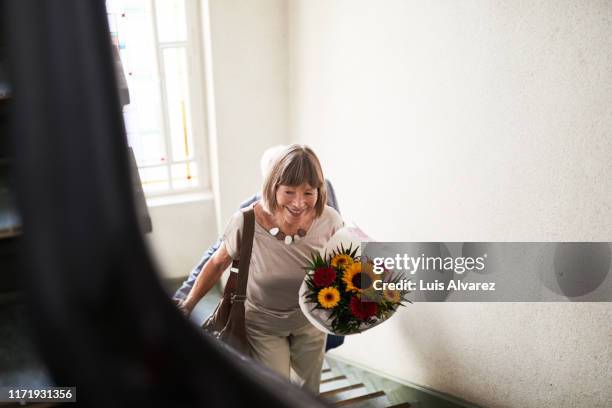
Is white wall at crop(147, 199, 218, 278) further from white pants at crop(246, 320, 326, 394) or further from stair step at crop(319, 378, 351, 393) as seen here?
white pants at crop(246, 320, 326, 394)

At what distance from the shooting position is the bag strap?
2857mm

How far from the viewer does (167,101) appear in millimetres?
5613

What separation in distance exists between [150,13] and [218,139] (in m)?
1.18

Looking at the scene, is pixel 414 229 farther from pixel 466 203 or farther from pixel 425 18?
pixel 425 18

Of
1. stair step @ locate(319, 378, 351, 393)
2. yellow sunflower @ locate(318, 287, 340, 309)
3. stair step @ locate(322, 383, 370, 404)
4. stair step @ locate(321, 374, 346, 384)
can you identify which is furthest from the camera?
stair step @ locate(321, 374, 346, 384)

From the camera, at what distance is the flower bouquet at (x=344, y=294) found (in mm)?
2863

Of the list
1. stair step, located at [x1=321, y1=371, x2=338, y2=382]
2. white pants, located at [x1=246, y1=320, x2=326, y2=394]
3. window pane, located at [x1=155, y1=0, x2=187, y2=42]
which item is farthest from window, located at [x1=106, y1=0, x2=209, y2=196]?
white pants, located at [x1=246, y1=320, x2=326, y2=394]

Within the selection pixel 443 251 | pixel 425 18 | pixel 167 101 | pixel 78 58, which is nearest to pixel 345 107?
pixel 425 18

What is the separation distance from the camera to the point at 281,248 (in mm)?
2895

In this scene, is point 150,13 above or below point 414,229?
above

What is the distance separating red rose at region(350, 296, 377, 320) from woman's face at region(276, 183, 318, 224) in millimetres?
495

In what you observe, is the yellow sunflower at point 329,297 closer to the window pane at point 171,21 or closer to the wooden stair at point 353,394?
the wooden stair at point 353,394

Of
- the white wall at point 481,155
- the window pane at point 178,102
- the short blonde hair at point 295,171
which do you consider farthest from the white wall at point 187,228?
the short blonde hair at point 295,171

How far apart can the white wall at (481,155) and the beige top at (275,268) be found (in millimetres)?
955
